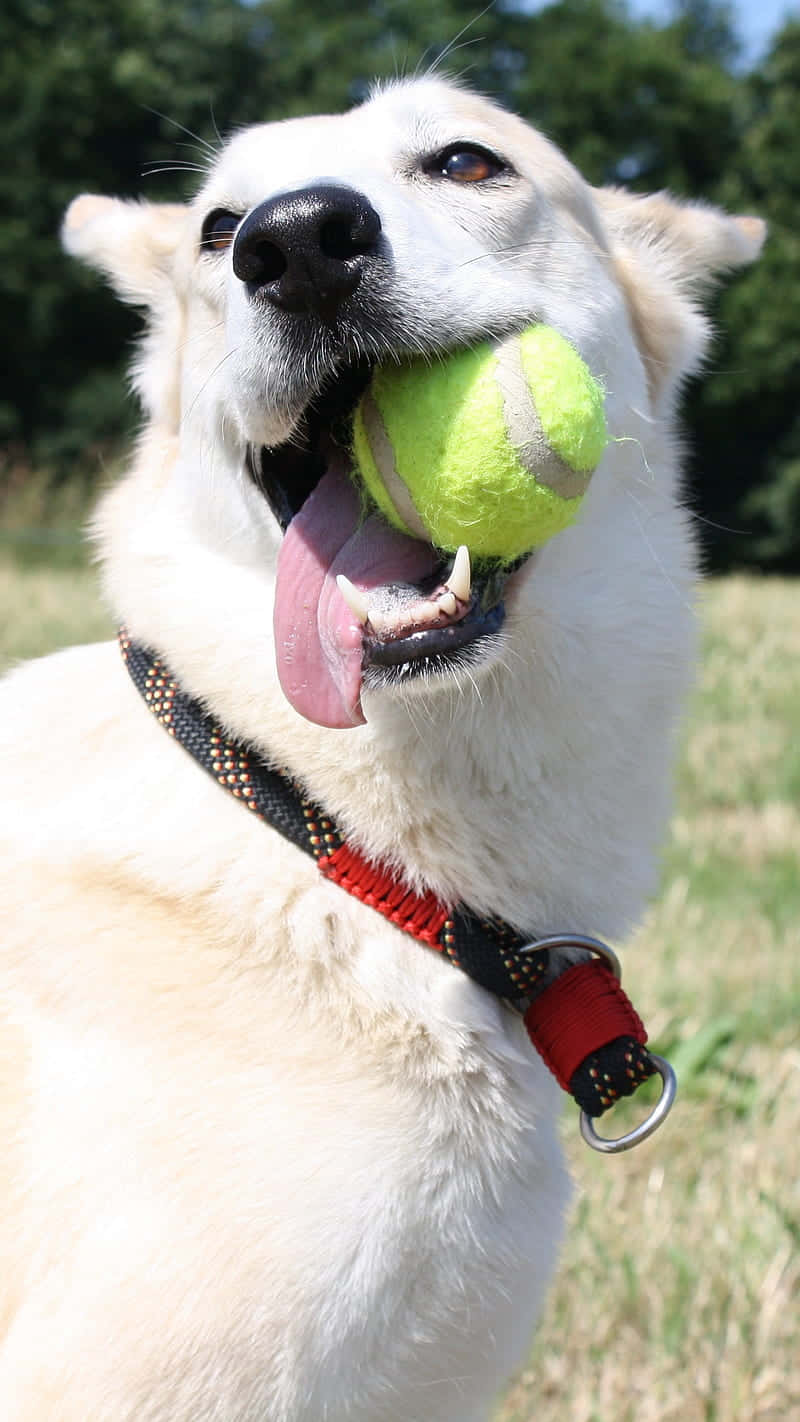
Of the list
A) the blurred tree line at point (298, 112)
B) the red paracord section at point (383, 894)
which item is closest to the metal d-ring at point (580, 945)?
the red paracord section at point (383, 894)

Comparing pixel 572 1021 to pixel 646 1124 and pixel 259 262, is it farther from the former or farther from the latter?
pixel 259 262

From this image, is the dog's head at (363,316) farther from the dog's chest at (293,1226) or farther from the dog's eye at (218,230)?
the dog's chest at (293,1226)

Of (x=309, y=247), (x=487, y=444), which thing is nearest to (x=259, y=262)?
(x=309, y=247)

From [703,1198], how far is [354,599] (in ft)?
5.73

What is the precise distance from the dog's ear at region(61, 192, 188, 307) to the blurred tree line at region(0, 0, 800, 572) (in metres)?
25.2

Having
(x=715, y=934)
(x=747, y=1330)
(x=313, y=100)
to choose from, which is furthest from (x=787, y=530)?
(x=747, y=1330)

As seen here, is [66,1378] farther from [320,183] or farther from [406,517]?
[320,183]

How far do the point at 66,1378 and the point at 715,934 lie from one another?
3.05m

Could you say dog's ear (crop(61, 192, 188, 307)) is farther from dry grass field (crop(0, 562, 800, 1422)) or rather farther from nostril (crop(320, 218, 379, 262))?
dry grass field (crop(0, 562, 800, 1422))

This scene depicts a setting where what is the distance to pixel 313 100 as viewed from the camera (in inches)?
1166

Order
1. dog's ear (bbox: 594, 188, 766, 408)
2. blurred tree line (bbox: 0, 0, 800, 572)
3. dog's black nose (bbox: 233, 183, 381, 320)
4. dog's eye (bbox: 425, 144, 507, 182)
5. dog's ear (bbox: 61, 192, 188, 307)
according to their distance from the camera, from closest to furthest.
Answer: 1. dog's black nose (bbox: 233, 183, 381, 320)
2. dog's eye (bbox: 425, 144, 507, 182)
3. dog's ear (bbox: 594, 188, 766, 408)
4. dog's ear (bbox: 61, 192, 188, 307)
5. blurred tree line (bbox: 0, 0, 800, 572)

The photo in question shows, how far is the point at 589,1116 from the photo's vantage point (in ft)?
6.55

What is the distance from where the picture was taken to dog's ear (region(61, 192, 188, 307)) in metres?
2.75

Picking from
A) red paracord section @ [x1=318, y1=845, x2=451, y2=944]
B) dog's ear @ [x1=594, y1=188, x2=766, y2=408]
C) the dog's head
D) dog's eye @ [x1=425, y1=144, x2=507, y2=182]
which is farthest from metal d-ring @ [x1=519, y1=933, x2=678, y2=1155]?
dog's eye @ [x1=425, y1=144, x2=507, y2=182]
